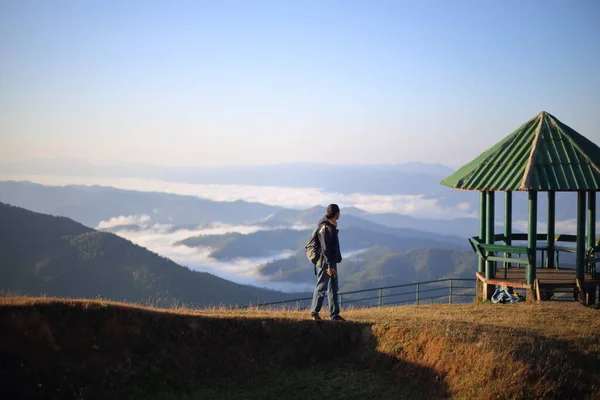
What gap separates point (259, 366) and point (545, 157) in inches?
493

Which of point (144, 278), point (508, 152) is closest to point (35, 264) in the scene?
point (144, 278)

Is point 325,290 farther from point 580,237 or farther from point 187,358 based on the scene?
point 580,237

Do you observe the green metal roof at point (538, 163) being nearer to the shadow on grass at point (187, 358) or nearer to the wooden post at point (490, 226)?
the wooden post at point (490, 226)

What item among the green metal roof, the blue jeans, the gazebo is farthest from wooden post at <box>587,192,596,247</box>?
the blue jeans

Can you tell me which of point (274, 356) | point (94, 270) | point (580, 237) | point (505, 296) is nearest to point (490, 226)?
point (505, 296)

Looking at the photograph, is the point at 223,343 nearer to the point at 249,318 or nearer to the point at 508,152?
the point at 249,318

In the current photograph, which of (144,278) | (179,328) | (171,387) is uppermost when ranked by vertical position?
(179,328)

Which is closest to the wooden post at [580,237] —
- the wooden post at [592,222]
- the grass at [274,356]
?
the wooden post at [592,222]

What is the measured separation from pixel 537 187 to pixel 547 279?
11.6 ft

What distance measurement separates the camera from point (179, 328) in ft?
46.7

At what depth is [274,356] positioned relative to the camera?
1428 centimetres

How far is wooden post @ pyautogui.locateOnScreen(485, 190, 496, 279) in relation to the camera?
69.5ft

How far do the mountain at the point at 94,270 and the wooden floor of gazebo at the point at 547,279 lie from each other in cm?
13350

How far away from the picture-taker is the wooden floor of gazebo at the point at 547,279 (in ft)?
65.6
